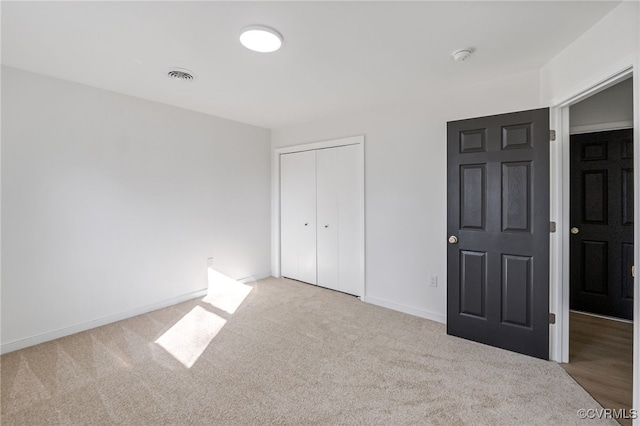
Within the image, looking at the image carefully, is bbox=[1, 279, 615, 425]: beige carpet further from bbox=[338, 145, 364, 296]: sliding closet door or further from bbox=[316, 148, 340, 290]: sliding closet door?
bbox=[316, 148, 340, 290]: sliding closet door

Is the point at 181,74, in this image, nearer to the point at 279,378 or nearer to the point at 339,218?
the point at 339,218

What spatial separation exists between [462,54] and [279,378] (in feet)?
8.80

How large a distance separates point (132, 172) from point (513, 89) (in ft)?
12.3

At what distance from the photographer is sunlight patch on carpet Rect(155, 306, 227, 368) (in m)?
2.40

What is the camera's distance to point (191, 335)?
2723 mm

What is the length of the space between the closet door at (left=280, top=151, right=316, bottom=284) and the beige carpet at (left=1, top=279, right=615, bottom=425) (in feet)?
4.59

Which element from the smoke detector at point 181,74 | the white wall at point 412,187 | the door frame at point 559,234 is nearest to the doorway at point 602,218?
the door frame at point 559,234

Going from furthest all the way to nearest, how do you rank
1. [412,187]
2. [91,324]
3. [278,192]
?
[278,192] < [412,187] < [91,324]

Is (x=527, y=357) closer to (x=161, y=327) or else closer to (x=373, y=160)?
(x=373, y=160)

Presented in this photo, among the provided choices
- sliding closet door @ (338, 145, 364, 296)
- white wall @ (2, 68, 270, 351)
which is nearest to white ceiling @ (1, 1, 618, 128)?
white wall @ (2, 68, 270, 351)

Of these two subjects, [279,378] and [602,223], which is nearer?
[279,378]

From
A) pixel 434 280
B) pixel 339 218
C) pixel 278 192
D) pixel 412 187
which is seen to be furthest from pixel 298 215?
pixel 434 280

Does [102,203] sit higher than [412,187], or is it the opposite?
[412,187]

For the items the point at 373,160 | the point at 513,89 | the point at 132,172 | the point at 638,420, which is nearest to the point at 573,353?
the point at 638,420
